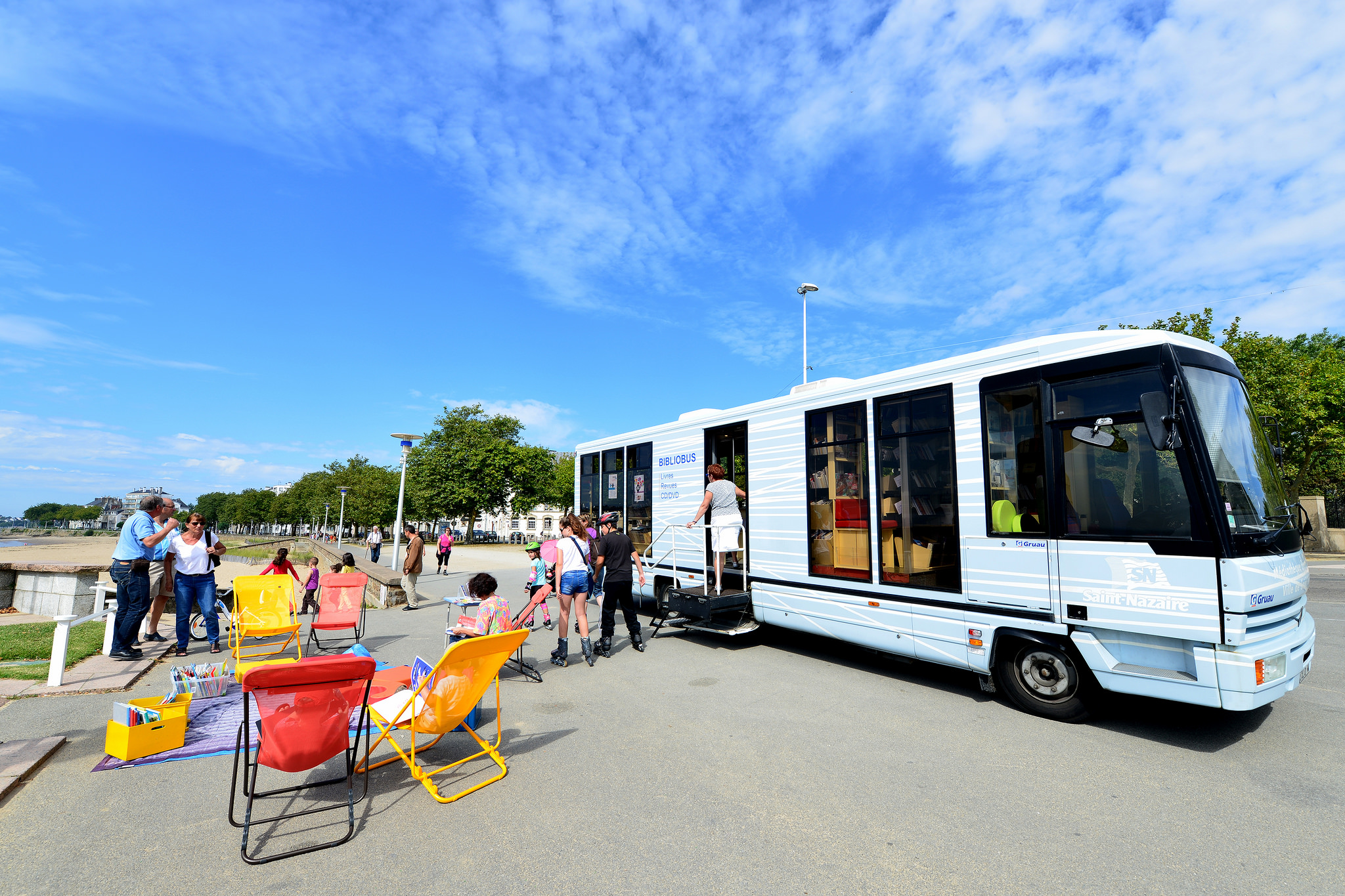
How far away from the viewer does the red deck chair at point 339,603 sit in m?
8.36

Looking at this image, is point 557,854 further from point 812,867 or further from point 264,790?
point 264,790

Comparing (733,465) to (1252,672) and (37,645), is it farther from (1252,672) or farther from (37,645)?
(37,645)

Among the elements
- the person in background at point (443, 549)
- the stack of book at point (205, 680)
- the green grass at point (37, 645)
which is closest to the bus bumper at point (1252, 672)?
the stack of book at point (205, 680)

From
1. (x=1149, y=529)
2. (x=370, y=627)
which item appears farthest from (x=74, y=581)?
(x=1149, y=529)

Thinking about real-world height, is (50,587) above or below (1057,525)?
below

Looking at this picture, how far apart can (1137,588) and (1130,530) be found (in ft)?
1.45

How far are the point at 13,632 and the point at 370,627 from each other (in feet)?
14.5

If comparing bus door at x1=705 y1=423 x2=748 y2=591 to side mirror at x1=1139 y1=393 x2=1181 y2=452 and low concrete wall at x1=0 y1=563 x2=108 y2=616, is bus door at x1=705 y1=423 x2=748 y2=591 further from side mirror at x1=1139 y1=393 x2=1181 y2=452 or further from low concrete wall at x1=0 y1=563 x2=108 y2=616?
low concrete wall at x1=0 y1=563 x2=108 y2=616

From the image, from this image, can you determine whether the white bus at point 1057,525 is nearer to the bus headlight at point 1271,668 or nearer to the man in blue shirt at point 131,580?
the bus headlight at point 1271,668

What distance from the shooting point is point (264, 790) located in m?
4.20

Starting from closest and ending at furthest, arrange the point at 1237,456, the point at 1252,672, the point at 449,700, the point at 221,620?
the point at 449,700
the point at 1252,672
the point at 1237,456
the point at 221,620

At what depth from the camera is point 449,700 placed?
13.7ft

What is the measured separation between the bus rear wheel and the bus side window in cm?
105

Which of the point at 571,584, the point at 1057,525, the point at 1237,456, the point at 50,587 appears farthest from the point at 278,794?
the point at 50,587
